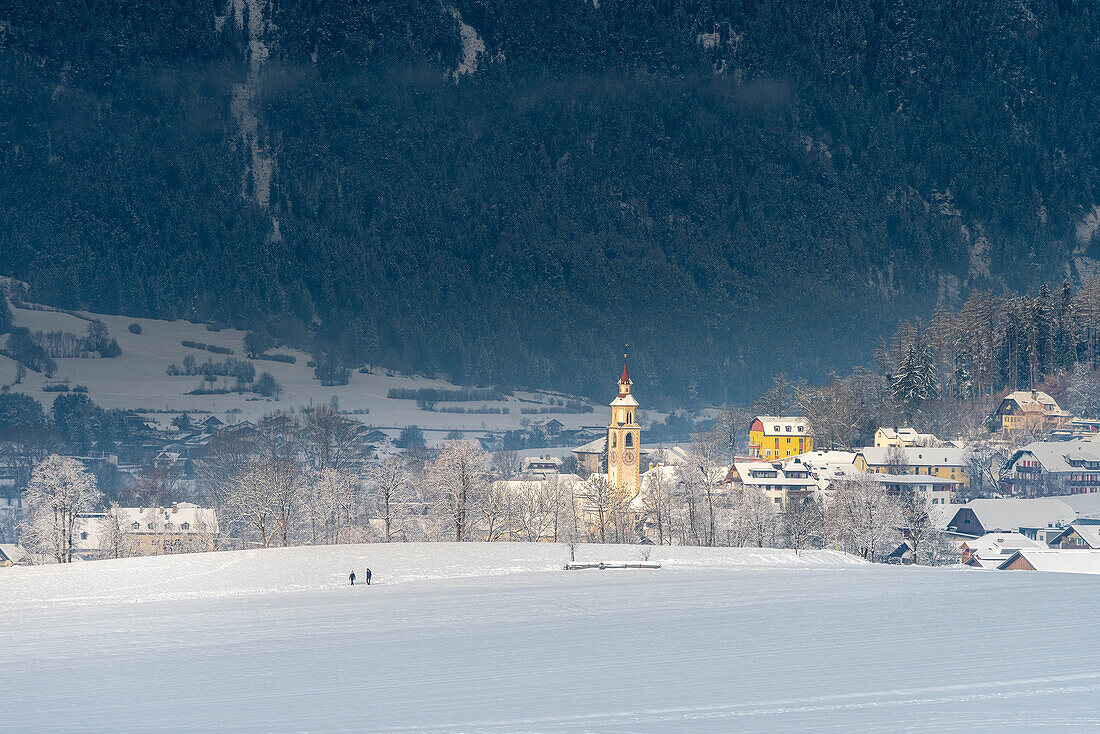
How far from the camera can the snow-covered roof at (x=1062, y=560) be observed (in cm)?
8531

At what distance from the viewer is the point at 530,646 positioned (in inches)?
1742

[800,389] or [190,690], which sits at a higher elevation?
[800,389]

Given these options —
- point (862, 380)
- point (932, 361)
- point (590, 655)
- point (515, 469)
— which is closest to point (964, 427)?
point (932, 361)

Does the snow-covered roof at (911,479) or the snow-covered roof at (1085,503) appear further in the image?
the snow-covered roof at (911,479)

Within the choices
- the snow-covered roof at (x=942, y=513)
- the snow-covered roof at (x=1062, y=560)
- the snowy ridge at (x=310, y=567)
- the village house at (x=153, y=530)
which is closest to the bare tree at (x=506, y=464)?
the village house at (x=153, y=530)

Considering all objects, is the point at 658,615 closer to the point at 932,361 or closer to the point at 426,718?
the point at 426,718

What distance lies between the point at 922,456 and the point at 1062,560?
4770 cm

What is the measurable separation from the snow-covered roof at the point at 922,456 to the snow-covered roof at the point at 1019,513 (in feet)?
59.5

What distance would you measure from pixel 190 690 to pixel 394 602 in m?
19.2

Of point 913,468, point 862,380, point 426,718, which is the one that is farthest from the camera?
point 862,380

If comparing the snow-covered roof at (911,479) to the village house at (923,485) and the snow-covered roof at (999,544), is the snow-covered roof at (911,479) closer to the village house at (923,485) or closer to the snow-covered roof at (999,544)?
the village house at (923,485)

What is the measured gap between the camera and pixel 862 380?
168875 mm

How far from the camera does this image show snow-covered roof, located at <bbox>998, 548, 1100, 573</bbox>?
85312 mm

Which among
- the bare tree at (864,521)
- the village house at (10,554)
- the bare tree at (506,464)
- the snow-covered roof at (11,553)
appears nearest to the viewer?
the bare tree at (864,521)
